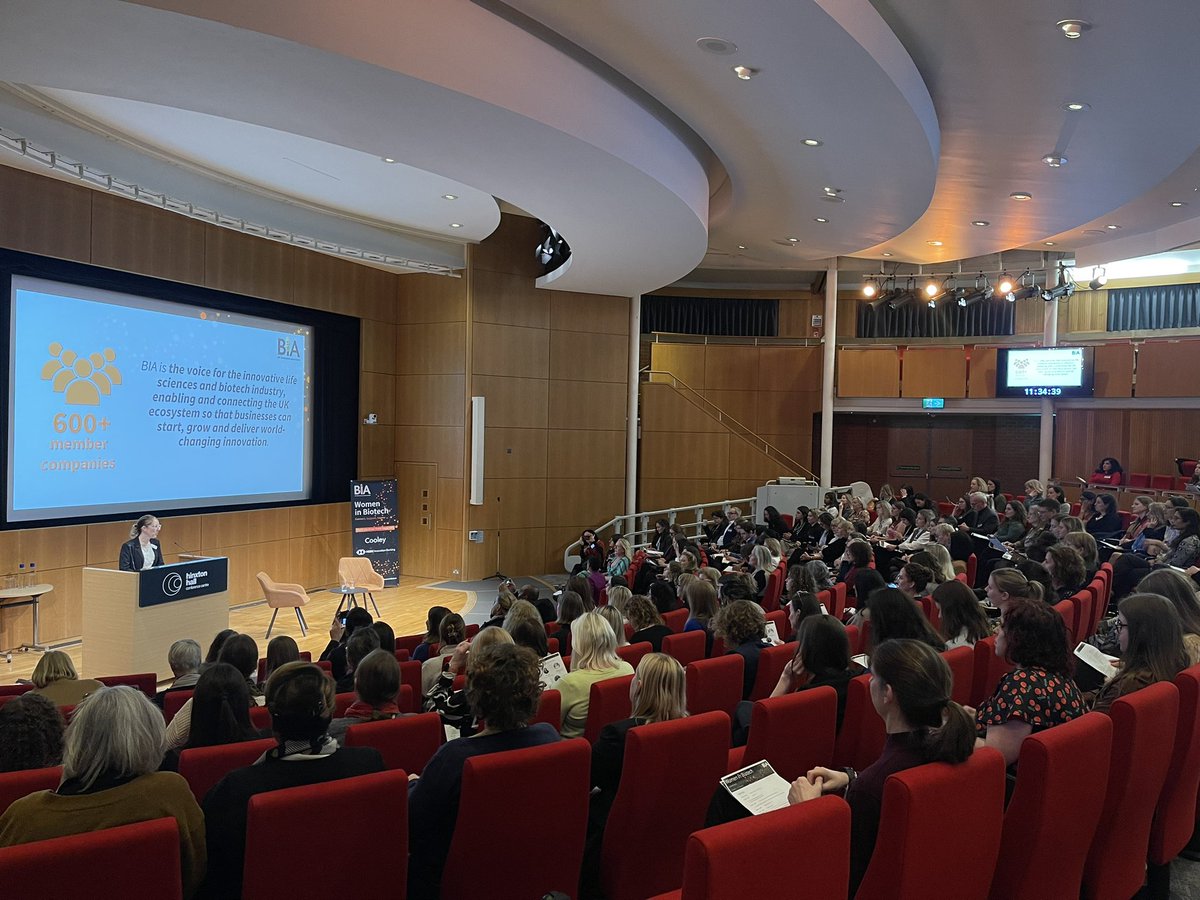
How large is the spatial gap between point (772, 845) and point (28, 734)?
2.37 meters

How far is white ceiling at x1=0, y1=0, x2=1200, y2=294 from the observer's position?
5375 millimetres

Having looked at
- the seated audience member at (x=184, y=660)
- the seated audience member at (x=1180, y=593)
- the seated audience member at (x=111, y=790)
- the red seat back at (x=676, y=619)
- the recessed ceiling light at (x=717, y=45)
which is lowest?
the red seat back at (x=676, y=619)

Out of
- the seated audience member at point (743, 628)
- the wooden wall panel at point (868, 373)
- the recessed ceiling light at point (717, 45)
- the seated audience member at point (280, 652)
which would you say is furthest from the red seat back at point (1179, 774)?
the wooden wall panel at point (868, 373)

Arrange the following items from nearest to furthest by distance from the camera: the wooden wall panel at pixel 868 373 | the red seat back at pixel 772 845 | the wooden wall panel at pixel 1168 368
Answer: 1. the red seat back at pixel 772 845
2. the wooden wall panel at pixel 1168 368
3. the wooden wall panel at pixel 868 373

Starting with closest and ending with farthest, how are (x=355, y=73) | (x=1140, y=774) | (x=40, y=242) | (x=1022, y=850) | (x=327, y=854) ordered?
1. (x=327, y=854)
2. (x=1022, y=850)
3. (x=1140, y=774)
4. (x=355, y=73)
5. (x=40, y=242)

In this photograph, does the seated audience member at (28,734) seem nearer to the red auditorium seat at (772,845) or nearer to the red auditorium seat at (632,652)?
the red auditorium seat at (772,845)

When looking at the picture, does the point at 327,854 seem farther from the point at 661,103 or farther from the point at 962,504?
the point at 962,504

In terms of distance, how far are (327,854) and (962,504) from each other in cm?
1139

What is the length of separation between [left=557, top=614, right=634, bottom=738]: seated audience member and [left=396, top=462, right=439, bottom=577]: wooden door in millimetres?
9869

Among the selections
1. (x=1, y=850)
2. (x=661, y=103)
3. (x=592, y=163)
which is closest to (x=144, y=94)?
(x=592, y=163)

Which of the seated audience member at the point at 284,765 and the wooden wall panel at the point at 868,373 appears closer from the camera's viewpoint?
the seated audience member at the point at 284,765

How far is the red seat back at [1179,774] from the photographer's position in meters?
2.97

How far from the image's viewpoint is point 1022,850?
2.30 m

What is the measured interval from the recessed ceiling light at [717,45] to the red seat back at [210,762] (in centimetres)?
519
